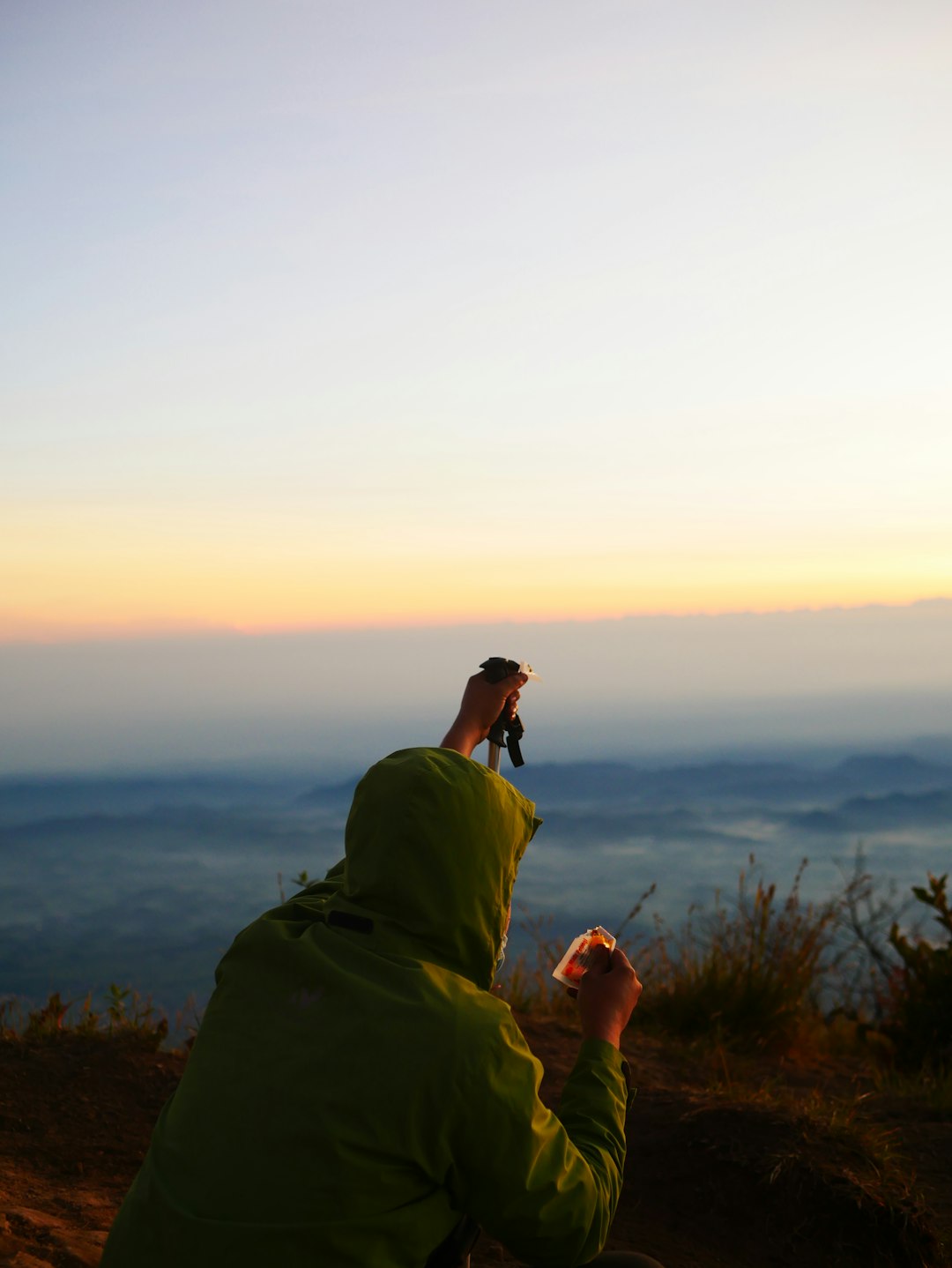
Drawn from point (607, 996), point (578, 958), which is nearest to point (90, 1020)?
point (578, 958)

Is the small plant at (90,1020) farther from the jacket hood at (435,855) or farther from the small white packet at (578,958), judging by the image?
the jacket hood at (435,855)

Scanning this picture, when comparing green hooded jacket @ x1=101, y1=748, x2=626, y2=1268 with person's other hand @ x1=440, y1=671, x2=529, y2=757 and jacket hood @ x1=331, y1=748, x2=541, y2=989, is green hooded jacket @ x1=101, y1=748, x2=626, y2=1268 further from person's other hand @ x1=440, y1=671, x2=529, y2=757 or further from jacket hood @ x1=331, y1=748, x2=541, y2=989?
person's other hand @ x1=440, y1=671, x2=529, y2=757

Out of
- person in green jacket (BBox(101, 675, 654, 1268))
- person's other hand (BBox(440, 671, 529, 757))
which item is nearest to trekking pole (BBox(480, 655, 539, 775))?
person's other hand (BBox(440, 671, 529, 757))

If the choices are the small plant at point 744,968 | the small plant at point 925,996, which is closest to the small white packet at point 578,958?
the small plant at point 744,968

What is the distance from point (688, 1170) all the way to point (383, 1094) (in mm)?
2782

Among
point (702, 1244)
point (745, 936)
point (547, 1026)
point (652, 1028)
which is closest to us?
point (702, 1244)

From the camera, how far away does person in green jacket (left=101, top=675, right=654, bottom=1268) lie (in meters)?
1.57

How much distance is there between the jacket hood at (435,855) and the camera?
177 centimetres

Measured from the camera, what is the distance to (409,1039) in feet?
5.22

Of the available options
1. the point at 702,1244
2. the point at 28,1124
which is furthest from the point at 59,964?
the point at 702,1244

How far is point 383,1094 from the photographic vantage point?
1575 mm

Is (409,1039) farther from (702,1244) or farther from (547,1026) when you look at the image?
(547,1026)

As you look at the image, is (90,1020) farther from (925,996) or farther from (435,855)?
(925,996)

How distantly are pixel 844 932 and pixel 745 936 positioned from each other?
2.13 metres
